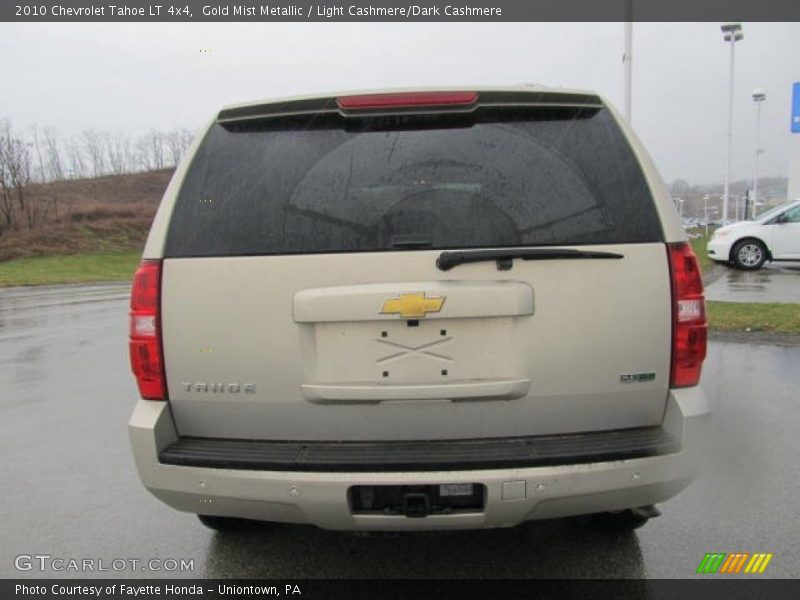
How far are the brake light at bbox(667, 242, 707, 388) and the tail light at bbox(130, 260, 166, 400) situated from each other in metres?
1.98

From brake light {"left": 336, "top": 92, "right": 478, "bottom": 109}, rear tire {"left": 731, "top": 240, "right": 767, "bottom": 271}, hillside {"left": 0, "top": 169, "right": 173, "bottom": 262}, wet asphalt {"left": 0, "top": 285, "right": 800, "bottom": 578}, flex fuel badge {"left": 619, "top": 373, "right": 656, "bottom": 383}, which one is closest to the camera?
flex fuel badge {"left": 619, "top": 373, "right": 656, "bottom": 383}

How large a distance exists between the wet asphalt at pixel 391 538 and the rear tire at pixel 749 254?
1089cm

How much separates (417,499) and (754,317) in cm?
780

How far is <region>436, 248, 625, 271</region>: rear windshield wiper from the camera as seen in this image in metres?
2.23

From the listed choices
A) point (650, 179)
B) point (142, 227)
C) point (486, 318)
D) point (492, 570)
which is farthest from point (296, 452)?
point (142, 227)

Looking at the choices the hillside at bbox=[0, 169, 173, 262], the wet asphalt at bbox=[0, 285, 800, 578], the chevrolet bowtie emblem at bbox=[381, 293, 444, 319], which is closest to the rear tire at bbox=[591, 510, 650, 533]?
the wet asphalt at bbox=[0, 285, 800, 578]

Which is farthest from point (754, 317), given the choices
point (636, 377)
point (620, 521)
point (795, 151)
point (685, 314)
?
point (795, 151)

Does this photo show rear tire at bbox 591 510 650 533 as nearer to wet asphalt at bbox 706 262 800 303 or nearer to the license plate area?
the license plate area

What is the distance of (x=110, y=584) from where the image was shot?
2.80m

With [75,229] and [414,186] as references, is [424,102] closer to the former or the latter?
[414,186]

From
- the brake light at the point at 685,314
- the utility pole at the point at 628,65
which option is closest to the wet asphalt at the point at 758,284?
the utility pole at the point at 628,65

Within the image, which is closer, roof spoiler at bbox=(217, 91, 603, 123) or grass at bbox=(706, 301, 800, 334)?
roof spoiler at bbox=(217, 91, 603, 123)

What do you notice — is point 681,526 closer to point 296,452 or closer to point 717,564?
point 717,564

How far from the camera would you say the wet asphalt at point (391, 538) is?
2.84m
